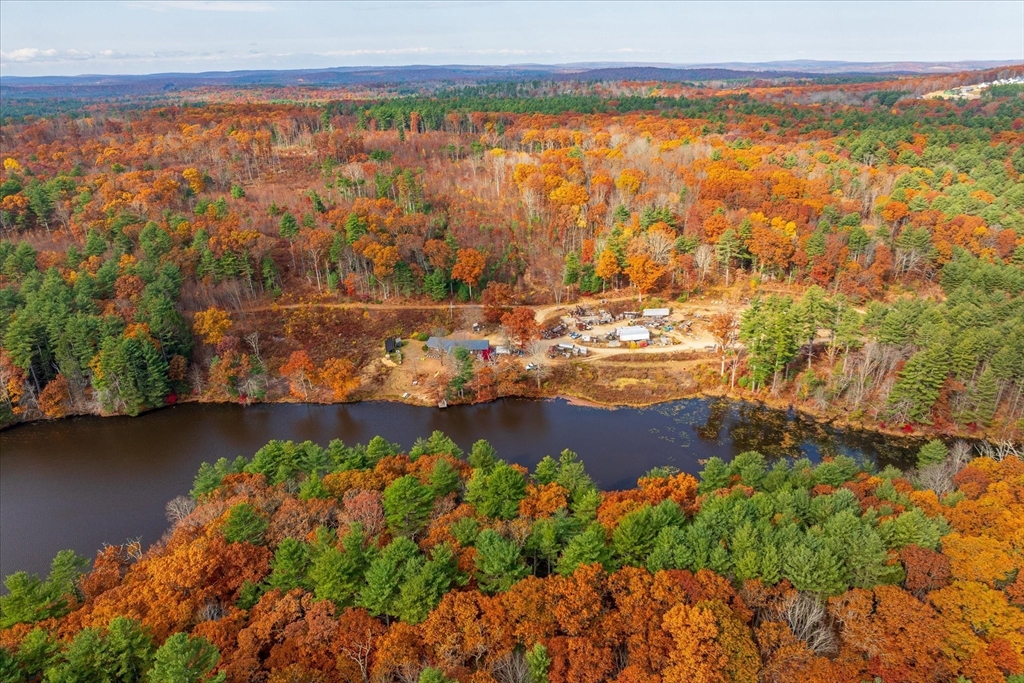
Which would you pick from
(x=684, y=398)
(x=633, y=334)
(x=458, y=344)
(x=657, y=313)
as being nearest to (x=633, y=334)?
(x=633, y=334)

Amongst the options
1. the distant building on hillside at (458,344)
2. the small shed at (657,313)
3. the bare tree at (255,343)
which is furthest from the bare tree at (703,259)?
the bare tree at (255,343)

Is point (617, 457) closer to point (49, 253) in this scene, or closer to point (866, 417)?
point (866, 417)

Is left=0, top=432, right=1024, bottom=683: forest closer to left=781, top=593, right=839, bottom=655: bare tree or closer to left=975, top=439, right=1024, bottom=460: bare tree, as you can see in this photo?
left=781, top=593, right=839, bottom=655: bare tree

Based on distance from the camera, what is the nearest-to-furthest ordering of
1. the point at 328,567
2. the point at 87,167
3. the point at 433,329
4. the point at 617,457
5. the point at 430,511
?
1. the point at 328,567
2. the point at 430,511
3. the point at 617,457
4. the point at 433,329
5. the point at 87,167

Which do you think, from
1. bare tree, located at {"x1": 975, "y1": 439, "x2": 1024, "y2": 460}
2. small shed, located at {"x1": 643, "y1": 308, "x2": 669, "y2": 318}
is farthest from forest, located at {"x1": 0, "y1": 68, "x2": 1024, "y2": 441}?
small shed, located at {"x1": 643, "y1": 308, "x2": 669, "y2": 318}

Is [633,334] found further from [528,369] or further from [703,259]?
[703,259]

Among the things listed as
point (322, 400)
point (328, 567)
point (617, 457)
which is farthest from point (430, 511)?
point (322, 400)
